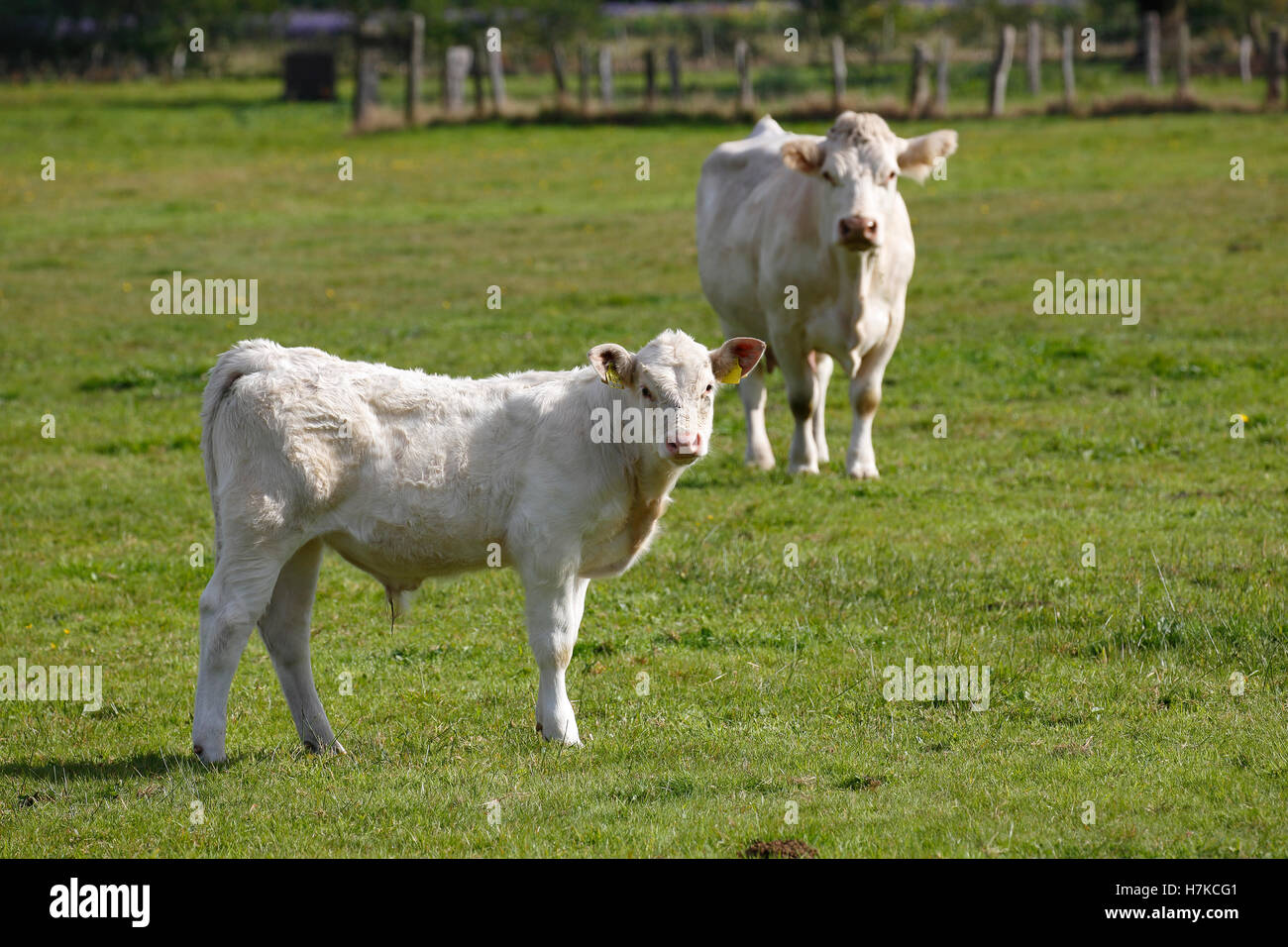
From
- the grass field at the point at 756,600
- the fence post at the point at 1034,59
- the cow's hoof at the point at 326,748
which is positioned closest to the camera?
the grass field at the point at 756,600

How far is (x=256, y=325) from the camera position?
21.5 meters

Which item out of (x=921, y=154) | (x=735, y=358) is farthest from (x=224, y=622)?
(x=921, y=154)

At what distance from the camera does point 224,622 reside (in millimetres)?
7359

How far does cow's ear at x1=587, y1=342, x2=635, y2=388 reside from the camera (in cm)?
739

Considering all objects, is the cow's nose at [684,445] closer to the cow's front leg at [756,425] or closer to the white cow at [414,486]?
the white cow at [414,486]

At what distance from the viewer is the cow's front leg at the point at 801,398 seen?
13.2m

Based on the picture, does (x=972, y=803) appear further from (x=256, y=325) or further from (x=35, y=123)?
(x=35, y=123)

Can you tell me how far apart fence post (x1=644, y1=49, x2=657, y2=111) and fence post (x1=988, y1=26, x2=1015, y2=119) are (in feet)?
29.1

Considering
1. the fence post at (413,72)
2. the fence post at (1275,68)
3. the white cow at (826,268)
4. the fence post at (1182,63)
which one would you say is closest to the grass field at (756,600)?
the white cow at (826,268)

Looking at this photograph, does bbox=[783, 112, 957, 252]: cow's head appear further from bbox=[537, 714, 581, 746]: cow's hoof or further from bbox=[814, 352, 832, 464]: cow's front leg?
bbox=[537, 714, 581, 746]: cow's hoof

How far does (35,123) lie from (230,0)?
31.9m
